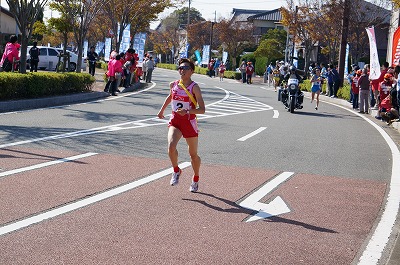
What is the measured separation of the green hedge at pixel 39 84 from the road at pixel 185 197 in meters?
3.49

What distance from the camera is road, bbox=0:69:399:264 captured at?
5.61 m

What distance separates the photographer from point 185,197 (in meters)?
7.83

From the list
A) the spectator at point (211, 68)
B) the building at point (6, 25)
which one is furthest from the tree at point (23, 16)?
the spectator at point (211, 68)

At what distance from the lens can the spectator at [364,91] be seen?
23438 mm

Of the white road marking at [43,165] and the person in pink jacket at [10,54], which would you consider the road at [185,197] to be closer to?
the white road marking at [43,165]

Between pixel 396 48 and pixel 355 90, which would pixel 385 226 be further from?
pixel 355 90

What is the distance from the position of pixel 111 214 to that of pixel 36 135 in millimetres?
6439

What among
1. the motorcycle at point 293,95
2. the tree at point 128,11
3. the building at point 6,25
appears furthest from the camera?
the building at point 6,25

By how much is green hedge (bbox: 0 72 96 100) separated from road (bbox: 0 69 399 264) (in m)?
3.49

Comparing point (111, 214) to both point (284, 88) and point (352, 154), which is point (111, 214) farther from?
point (284, 88)

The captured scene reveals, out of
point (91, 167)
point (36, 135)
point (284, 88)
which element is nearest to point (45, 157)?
point (91, 167)

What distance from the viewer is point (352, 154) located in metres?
12.7

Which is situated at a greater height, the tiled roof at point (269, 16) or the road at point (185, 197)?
the tiled roof at point (269, 16)

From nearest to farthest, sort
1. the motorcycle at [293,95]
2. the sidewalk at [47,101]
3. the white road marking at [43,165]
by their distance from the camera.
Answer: the white road marking at [43,165]
the sidewalk at [47,101]
the motorcycle at [293,95]
